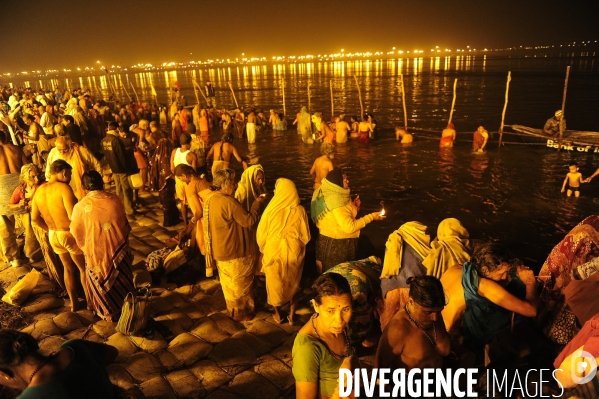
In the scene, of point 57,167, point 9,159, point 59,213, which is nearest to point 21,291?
point 59,213

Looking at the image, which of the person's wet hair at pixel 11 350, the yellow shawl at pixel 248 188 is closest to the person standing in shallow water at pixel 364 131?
the yellow shawl at pixel 248 188

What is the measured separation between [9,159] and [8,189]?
Answer: 19.7 inches

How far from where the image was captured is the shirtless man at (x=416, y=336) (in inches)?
94.6

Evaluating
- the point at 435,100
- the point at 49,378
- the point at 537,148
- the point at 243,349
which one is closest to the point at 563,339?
the point at 243,349

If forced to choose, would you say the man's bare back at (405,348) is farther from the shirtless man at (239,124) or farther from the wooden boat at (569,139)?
the shirtless man at (239,124)

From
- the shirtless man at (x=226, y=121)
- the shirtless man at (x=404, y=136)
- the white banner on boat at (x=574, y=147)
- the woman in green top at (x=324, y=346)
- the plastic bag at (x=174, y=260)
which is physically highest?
the woman in green top at (x=324, y=346)

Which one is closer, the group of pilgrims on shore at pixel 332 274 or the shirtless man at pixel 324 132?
the group of pilgrims on shore at pixel 332 274

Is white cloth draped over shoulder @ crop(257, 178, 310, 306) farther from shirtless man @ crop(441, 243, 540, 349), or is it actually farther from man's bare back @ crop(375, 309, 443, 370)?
man's bare back @ crop(375, 309, 443, 370)

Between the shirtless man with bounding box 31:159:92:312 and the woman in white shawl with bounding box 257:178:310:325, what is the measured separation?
6.90 feet

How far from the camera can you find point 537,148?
51.4ft

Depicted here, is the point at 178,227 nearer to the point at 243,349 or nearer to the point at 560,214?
the point at 243,349

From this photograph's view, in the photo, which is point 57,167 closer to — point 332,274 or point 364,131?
point 332,274

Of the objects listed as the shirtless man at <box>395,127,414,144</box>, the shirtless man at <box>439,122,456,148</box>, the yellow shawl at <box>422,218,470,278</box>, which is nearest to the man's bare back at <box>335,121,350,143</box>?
the shirtless man at <box>395,127,414,144</box>

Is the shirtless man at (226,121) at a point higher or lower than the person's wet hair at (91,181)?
lower
